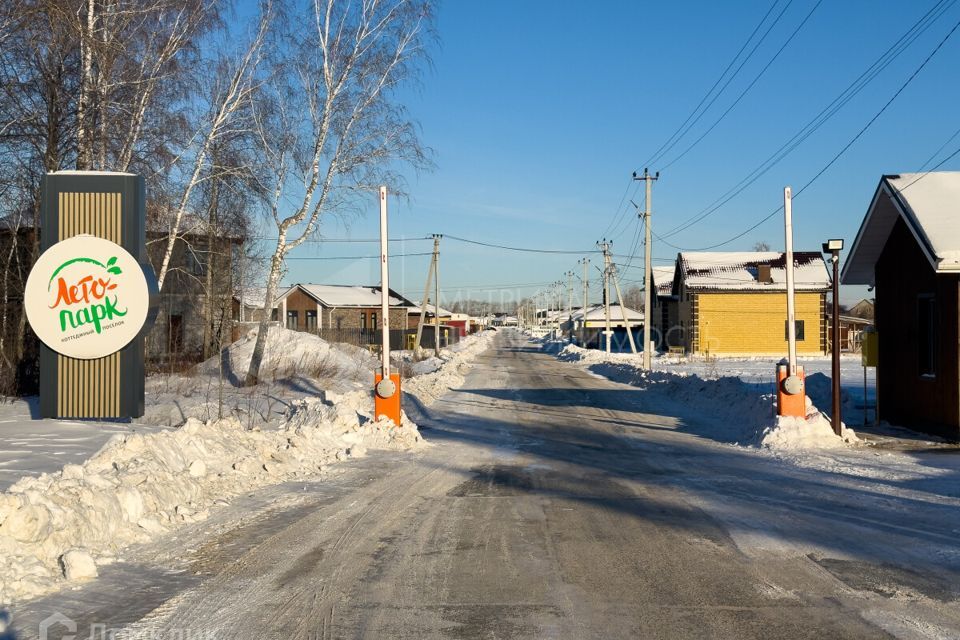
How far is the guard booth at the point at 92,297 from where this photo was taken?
501 inches

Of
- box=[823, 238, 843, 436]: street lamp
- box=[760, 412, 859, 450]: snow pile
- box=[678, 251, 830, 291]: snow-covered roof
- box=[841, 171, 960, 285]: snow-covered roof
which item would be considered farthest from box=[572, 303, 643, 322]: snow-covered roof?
box=[760, 412, 859, 450]: snow pile

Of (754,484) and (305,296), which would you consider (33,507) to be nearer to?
(754,484)

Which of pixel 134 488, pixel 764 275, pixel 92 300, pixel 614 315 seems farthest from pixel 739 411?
pixel 614 315

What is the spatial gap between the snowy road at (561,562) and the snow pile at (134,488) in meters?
0.42

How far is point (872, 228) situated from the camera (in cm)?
1781

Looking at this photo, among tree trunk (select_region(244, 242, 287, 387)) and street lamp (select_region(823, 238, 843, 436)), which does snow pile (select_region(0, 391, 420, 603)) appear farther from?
tree trunk (select_region(244, 242, 287, 387))

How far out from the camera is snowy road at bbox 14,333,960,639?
5305 millimetres

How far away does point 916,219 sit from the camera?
14703 millimetres

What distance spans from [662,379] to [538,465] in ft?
61.2

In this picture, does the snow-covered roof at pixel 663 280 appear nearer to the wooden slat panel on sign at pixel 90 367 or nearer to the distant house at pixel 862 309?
the distant house at pixel 862 309

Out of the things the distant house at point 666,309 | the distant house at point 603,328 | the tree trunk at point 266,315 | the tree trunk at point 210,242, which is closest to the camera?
the tree trunk at point 266,315

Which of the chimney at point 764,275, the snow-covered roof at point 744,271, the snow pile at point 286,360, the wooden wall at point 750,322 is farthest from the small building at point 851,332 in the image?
the snow pile at point 286,360

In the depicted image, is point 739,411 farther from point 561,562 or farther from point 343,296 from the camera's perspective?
point 343,296

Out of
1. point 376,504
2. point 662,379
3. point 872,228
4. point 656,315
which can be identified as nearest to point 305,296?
point 656,315
